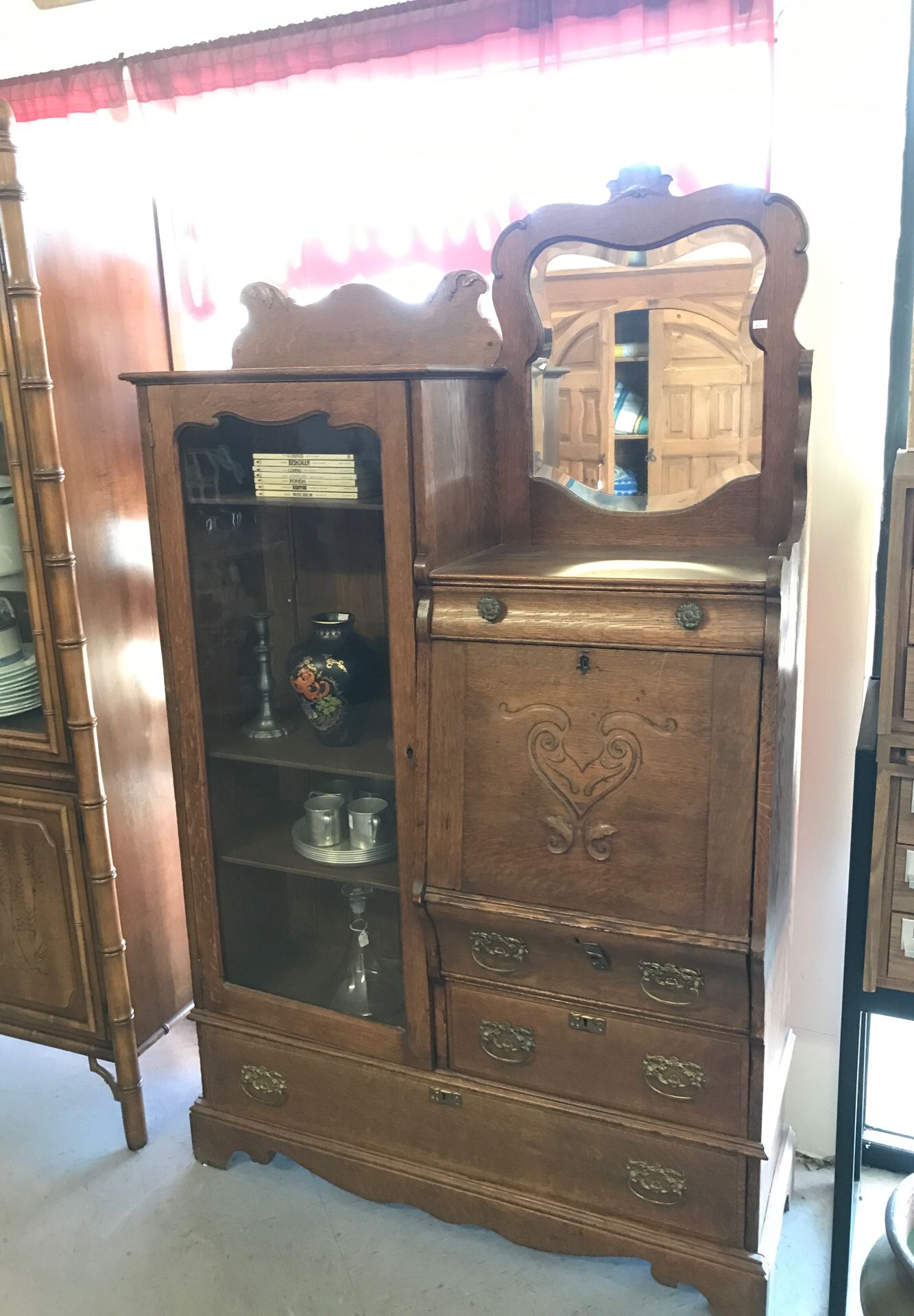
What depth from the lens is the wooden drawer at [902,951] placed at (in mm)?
1444

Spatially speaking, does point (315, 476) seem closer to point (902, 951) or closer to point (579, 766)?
point (579, 766)

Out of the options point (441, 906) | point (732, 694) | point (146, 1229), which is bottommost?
point (146, 1229)

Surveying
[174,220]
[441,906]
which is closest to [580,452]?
[441,906]

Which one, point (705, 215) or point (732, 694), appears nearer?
point (732, 694)

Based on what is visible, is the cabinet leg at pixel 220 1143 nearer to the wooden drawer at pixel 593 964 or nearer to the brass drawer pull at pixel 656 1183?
the wooden drawer at pixel 593 964

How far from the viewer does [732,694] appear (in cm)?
144

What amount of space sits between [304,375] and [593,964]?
3.39 ft

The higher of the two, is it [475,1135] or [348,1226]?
[475,1135]

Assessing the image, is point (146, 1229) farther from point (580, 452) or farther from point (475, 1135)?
point (580, 452)

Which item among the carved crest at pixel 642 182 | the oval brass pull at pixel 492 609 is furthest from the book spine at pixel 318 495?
the carved crest at pixel 642 182

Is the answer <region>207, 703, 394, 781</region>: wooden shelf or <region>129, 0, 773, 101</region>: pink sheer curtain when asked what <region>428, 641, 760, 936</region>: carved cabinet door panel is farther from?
<region>129, 0, 773, 101</region>: pink sheer curtain

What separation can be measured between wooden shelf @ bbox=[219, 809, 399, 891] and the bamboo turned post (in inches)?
10.9

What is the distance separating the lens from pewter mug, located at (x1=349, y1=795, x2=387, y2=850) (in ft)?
6.25

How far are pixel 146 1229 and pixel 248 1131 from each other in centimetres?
24
